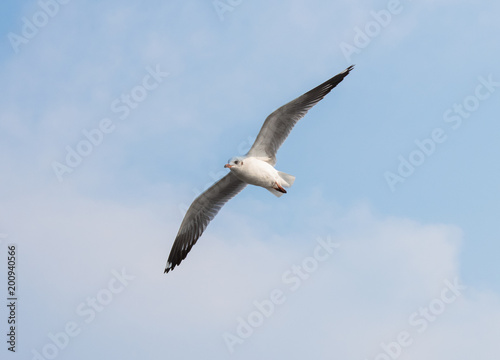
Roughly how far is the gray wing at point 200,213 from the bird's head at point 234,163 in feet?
3.27

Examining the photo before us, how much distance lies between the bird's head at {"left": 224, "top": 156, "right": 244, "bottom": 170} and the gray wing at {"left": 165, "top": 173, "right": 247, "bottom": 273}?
1.00 m

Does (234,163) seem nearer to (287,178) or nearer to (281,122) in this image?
(287,178)

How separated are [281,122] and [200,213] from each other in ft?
9.65

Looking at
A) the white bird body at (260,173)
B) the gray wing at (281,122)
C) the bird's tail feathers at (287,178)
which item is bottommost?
the bird's tail feathers at (287,178)

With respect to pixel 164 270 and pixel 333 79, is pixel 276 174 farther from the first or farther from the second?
pixel 164 270

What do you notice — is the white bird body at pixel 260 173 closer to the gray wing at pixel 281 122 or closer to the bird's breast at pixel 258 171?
the bird's breast at pixel 258 171

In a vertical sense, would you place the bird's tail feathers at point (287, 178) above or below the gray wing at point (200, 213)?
below

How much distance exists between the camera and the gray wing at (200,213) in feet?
43.9

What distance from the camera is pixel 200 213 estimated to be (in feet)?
45.4

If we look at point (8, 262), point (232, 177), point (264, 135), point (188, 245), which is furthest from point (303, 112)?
point (8, 262)

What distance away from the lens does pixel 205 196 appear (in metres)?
13.6

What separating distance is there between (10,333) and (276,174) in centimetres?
576

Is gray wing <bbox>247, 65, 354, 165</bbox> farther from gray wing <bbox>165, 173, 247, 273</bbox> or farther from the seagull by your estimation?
gray wing <bbox>165, 173, 247, 273</bbox>

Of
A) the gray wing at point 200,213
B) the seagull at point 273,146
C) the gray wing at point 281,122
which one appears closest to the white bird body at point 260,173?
the seagull at point 273,146
